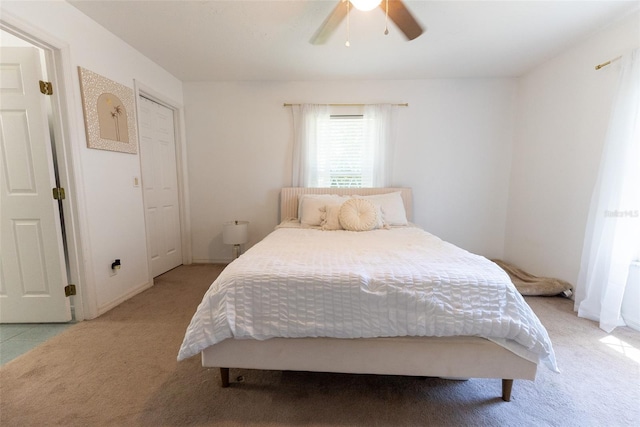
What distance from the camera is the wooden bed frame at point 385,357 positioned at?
121cm

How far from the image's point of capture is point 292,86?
10.7 feet

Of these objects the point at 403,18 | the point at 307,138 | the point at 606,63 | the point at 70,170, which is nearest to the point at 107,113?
the point at 70,170

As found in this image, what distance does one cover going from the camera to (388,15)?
63.1 inches

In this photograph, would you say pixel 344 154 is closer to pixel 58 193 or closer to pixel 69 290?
pixel 58 193

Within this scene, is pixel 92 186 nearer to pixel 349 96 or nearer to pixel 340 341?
pixel 340 341

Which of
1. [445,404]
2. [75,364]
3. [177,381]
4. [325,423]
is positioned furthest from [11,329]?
[445,404]

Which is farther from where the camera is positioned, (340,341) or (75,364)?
(75,364)

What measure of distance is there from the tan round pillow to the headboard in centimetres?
65

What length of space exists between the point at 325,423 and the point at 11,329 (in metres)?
2.47

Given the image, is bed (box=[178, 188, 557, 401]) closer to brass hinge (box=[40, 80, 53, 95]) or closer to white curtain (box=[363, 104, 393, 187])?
brass hinge (box=[40, 80, 53, 95])

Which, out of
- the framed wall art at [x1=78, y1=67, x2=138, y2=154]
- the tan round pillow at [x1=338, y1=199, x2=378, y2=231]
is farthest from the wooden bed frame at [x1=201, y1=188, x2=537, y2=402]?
the framed wall art at [x1=78, y1=67, x2=138, y2=154]

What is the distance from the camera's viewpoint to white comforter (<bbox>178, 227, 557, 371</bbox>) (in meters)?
1.18

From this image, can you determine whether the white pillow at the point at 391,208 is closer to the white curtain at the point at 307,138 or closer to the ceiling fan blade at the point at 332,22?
the white curtain at the point at 307,138

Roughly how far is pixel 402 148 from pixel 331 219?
1.52 m
